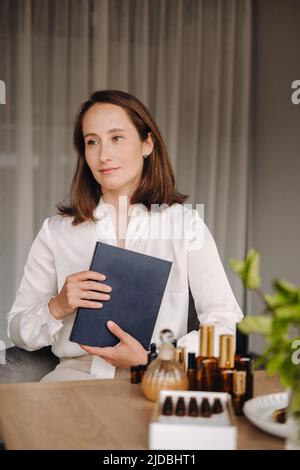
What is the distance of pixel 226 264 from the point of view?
12.3ft

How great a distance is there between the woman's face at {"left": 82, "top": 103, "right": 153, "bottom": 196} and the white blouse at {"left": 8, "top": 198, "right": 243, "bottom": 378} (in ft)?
0.42

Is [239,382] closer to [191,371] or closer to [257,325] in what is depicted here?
[191,371]

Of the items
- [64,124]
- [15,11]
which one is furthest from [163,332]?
[15,11]

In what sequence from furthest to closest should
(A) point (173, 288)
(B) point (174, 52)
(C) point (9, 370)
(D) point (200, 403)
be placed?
(B) point (174, 52) → (A) point (173, 288) → (C) point (9, 370) → (D) point (200, 403)

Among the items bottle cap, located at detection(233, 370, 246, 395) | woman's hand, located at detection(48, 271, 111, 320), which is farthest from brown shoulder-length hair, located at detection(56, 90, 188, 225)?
bottle cap, located at detection(233, 370, 246, 395)

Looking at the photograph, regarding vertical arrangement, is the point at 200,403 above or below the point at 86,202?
below

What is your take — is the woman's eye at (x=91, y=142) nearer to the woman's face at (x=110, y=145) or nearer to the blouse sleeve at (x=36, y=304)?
the woman's face at (x=110, y=145)

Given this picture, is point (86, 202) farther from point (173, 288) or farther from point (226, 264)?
point (226, 264)

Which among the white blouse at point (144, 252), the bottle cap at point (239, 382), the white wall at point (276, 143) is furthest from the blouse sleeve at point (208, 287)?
the white wall at point (276, 143)

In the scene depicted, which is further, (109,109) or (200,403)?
(109,109)

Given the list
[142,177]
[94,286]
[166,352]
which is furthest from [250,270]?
[142,177]
